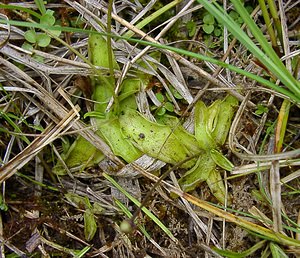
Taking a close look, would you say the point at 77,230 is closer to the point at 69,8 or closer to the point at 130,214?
the point at 130,214

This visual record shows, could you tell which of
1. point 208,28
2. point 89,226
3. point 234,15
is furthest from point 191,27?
point 89,226

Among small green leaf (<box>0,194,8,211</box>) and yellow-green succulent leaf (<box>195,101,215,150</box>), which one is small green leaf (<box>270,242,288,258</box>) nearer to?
yellow-green succulent leaf (<box>195,101,215,150</box>)

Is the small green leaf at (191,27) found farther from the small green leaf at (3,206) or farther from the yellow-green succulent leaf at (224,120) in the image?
the small green leaf at (3,206)

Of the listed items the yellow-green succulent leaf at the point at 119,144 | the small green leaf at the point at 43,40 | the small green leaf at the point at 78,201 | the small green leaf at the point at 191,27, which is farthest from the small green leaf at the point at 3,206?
the small green leaf at the point at 191,27

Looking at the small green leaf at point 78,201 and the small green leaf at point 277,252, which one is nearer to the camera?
the small green leaf at point 277,252

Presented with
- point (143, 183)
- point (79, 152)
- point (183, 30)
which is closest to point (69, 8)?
point (183, 30)
